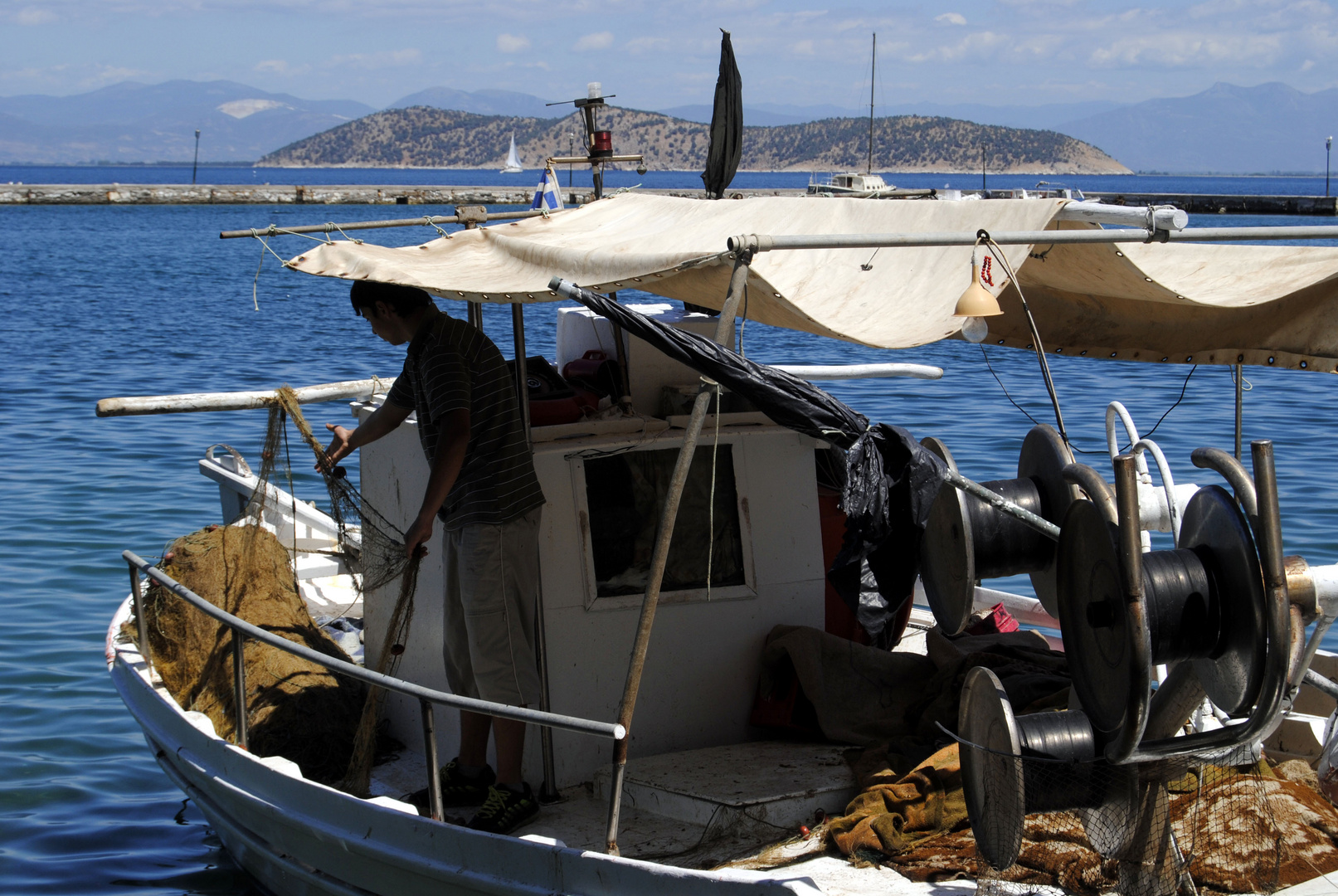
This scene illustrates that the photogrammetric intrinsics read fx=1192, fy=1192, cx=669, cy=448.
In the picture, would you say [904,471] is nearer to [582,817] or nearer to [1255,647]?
[1255,647]

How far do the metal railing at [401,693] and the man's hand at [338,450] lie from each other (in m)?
0.80

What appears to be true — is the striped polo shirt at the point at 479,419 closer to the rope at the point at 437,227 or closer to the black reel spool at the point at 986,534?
the rope at the point at 437,227

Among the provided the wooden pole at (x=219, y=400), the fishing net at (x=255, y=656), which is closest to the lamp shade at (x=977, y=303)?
the fishing net at (x=255, y=656)

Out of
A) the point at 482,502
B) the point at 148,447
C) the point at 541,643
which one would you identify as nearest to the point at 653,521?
the point at 541,643

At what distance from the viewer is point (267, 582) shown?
625 centimetres

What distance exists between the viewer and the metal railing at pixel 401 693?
373cm

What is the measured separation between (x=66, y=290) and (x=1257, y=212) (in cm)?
5713

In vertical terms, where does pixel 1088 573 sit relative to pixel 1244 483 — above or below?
below

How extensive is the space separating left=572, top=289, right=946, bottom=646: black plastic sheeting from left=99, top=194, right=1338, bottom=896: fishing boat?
0.01 metres

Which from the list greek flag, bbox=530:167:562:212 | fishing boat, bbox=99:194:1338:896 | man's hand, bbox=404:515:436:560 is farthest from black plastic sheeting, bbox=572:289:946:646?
greek flag, bbox=530:167:562:212

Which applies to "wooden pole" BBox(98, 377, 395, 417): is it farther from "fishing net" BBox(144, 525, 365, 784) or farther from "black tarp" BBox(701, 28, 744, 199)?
"black tarp" BBox(701, 28, 744, 199)

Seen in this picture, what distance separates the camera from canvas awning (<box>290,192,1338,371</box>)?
163 inches

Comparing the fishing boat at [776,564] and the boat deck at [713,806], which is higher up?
the fishing boat at [776,564]

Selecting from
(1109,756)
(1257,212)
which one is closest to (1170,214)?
(1109,756)
